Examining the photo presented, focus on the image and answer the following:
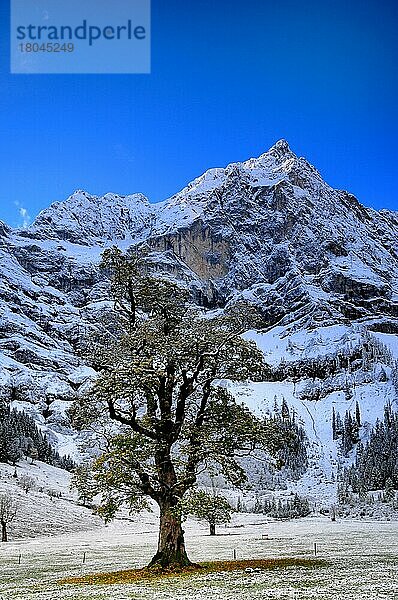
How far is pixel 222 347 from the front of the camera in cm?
2720

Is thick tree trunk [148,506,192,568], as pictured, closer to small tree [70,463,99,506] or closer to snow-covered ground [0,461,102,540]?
small tree [70,463,99,506]

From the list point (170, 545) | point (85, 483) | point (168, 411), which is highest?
point (168, 411)

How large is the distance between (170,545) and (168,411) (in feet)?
20.0

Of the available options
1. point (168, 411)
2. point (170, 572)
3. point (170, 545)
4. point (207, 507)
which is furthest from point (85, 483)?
point (207, 507)

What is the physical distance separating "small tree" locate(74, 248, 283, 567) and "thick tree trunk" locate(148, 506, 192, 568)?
0.04m

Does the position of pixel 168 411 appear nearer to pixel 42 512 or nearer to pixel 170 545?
pixel 170 545

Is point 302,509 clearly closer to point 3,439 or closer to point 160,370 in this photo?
point 3,439

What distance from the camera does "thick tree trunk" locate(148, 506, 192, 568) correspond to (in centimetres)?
2628

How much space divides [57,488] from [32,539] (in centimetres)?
4563

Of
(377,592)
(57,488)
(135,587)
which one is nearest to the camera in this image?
(377,592)

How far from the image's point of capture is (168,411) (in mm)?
28312

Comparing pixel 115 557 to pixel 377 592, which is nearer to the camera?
pixel 377 592

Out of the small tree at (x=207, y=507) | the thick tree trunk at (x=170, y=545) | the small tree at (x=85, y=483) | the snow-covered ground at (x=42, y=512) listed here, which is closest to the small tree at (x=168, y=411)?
the thick tree trunk at (x=170, y=545)

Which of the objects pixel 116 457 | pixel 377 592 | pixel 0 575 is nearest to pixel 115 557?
pixel 0 575
